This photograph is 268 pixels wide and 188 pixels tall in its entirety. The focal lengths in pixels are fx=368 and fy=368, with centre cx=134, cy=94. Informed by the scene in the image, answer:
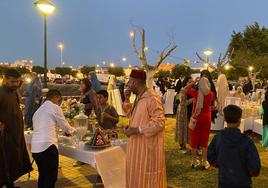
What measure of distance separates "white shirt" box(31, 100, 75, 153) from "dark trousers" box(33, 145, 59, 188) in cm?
7

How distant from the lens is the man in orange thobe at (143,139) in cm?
393

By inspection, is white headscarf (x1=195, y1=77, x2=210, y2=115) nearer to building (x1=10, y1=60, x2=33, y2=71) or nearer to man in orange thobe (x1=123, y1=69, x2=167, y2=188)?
man in orange thobe (x1=123, y1=69, x2=167, y2=188)

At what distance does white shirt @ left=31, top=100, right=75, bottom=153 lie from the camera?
180 inches

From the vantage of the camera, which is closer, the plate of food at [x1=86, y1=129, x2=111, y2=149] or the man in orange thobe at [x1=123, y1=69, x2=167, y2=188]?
the man in orange thobe at [x1=123, y1=69, x2=167, y2=188]

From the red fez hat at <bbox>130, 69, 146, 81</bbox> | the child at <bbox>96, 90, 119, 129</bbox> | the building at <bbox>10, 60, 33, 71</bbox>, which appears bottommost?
the child at <bbox>96, 90, 119, 129</bbox>

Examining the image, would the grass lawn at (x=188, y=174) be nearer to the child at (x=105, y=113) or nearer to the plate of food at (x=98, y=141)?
the child at (x=105, y=113)

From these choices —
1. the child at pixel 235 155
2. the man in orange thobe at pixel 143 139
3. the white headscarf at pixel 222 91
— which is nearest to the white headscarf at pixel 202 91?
the man in orange thobe at pixel 143 139

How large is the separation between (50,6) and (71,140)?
559cm

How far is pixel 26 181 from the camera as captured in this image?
6125 millimetres

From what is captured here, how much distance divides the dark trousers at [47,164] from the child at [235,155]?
218 cm

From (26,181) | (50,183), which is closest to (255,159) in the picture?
(50,183)

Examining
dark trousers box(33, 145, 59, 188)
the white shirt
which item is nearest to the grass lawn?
dark trousers box(33, 145, 59, 188)

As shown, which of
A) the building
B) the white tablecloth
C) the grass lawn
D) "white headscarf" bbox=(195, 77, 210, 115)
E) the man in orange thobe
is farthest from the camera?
the building

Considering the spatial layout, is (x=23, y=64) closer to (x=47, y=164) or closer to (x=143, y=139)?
(x=47, y=164)
